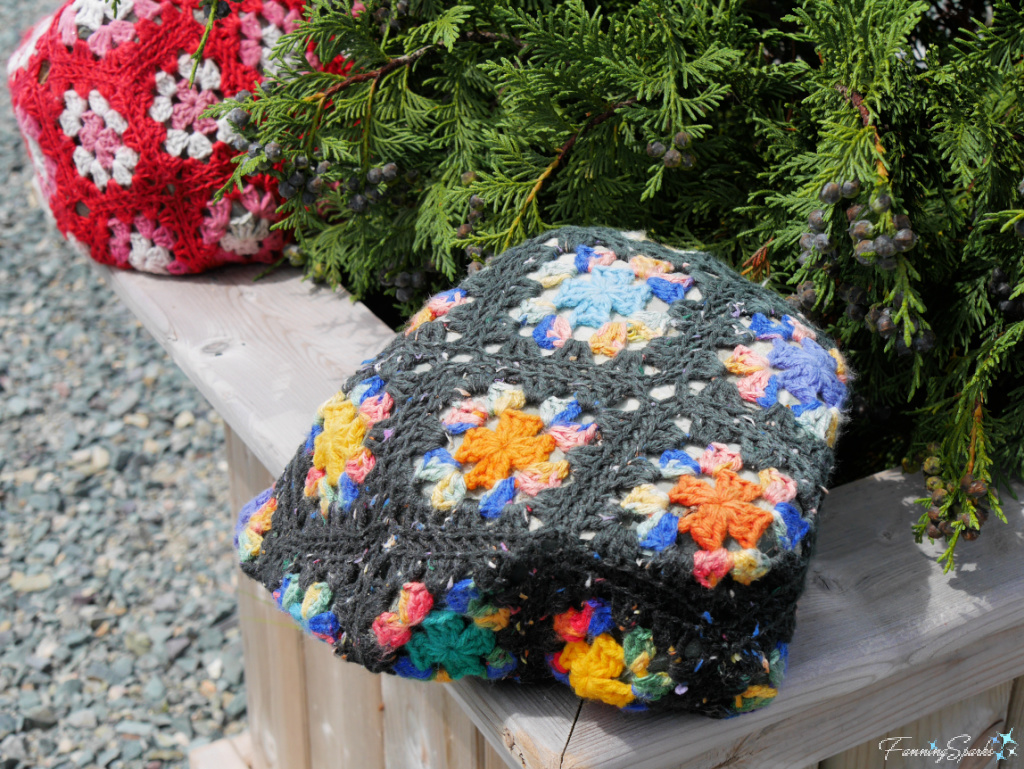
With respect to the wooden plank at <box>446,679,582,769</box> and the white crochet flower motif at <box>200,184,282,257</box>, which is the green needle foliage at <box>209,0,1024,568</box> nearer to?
the white crochet flower motif at <box>200,184,282,257</box>

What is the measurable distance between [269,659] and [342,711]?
326mm

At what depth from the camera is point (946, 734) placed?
1.14 m

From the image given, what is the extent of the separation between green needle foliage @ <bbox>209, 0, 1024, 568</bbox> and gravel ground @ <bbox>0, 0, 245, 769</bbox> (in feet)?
4.84

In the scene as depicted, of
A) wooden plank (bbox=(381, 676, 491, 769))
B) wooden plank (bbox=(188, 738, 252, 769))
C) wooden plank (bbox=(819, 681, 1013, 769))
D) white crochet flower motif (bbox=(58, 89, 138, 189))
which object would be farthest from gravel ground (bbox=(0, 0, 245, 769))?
wooden plank (bbox=(819, 681, 1013, 769))

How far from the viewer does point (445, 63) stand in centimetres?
135

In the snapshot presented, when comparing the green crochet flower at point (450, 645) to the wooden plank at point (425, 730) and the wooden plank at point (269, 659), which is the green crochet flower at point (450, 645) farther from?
the wooden plank at point (269, 659)

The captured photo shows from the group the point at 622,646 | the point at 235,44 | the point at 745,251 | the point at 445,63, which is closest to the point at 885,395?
the point at 745,251

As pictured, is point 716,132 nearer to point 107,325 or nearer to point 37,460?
point 37,460

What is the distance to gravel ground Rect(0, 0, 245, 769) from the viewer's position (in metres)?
2.36

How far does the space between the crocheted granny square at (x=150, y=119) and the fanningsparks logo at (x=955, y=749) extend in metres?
1.18

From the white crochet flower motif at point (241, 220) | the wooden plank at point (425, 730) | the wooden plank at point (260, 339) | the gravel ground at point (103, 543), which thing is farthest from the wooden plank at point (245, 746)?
the white crochet flower motif at point (241, 220)

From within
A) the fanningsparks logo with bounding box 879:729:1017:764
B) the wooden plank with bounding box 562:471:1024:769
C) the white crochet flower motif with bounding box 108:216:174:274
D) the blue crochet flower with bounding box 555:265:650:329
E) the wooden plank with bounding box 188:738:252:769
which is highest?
the blue crochet flower with bounding box 555:265:650:329

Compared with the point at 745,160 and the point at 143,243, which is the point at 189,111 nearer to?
the point at 143,243

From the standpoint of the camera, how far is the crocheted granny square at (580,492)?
79 cm
